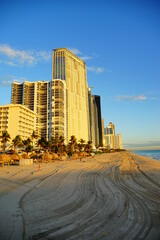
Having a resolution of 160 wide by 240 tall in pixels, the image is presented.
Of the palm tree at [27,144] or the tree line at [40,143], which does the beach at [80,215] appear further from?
the tree line at [40,143]

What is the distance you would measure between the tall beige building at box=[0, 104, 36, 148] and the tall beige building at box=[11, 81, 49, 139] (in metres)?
27.0

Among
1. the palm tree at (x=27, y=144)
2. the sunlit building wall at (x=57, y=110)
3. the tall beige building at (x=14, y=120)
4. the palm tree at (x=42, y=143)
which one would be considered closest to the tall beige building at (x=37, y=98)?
the sunlit building wall at (x=57, y=110)

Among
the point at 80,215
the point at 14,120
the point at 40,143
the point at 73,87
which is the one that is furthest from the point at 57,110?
the point at 80,215

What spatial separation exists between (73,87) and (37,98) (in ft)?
143

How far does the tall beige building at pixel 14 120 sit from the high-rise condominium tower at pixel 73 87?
2029 inches

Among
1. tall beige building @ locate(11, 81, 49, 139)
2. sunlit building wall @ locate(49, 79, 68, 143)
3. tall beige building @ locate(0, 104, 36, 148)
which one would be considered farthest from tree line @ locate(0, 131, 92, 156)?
tall beige building @ locate(11, 81, 49, 139)

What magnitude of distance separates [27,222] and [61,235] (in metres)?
1.71

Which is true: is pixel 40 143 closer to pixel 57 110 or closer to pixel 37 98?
pixel 57 110

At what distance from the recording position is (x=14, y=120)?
83625 millimetres

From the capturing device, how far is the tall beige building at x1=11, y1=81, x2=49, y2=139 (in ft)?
391

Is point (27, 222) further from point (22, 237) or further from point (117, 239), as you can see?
point (117, 239)

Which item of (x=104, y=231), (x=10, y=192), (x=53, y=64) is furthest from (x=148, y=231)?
(x=53, y=64)

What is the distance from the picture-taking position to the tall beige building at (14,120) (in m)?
82.8

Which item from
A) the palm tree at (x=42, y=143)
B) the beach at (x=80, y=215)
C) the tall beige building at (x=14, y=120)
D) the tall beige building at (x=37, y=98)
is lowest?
the beach at (x=80, y=215)
